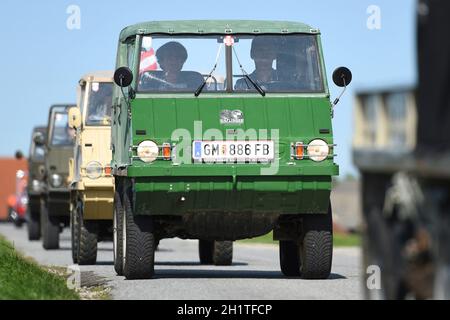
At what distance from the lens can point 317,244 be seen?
18203 mm

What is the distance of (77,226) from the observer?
25.5 meters

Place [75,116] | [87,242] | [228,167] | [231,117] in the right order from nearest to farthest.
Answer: [228,167] < [231,117] < [87,242] < [75,116]

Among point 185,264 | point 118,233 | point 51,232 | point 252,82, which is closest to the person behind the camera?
point 252,82

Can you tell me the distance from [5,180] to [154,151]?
199ft

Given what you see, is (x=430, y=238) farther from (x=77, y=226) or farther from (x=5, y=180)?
(x=5, y=180)

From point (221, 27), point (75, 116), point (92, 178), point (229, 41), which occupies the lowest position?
point (92, 178)

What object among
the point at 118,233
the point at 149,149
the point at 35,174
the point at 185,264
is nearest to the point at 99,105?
the point at 185,264

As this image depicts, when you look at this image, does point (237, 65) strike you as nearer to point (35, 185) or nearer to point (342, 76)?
point (342, 76)

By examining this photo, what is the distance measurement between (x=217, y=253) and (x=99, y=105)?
3.39 meters

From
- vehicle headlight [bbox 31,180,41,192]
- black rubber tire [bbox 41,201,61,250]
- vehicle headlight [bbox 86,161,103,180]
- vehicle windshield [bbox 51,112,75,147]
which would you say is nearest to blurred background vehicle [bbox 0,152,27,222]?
vehicle headlight [bbox 31,180,41,192]

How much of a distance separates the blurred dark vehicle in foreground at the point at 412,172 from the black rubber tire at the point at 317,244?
738 centimetres
